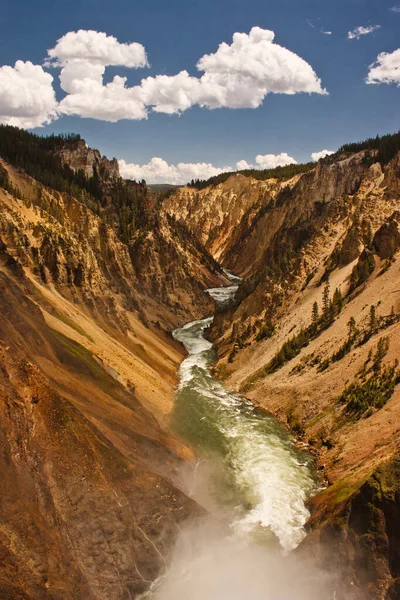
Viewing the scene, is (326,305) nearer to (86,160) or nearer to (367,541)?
(367,541)

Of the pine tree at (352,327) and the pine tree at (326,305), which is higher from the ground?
the pine tree at (326,305)

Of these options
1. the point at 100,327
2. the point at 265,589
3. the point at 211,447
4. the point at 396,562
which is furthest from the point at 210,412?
the point at 396,562

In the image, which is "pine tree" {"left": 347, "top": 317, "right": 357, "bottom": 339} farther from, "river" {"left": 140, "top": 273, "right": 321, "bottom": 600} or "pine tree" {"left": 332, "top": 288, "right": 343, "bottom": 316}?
"river" {"left": 140, "top": 273, "right": 321, "bottom": 600}

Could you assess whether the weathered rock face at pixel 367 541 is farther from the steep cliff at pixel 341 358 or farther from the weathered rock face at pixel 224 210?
the weathered rock face at pixel 224 210

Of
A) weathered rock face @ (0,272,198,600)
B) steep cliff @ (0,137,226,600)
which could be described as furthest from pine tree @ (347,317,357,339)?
weathered rock face @ (0,272,198,600)

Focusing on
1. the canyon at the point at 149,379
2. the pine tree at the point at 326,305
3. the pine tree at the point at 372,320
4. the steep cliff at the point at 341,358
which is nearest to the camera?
the canyon at the point at 149,379

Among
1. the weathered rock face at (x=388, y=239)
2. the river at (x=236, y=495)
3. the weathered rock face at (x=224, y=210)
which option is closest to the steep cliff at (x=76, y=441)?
the river at (x=236, y=495)
